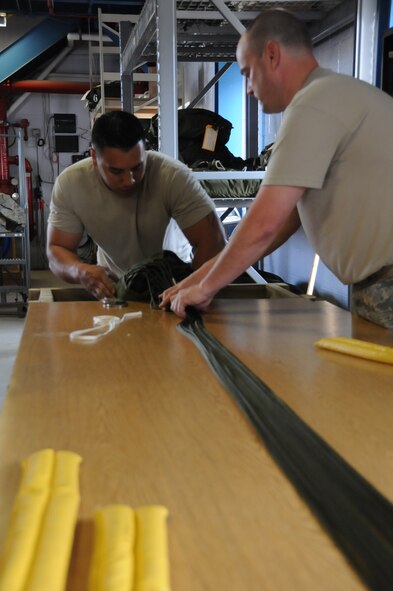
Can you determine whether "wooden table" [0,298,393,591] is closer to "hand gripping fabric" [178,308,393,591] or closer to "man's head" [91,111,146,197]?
"hand gripping fabric" [178,308,393,591]

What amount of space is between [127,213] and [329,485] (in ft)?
6.50

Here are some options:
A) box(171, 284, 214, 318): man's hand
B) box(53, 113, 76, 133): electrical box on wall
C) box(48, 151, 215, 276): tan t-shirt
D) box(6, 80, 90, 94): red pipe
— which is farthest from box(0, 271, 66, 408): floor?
box(53, 113, 76, 133): electrical box on wall

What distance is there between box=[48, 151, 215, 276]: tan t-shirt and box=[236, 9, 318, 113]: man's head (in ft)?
2.73

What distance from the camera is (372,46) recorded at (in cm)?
327

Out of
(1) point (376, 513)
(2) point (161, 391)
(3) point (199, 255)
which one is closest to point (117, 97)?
(3) point (199, 255)

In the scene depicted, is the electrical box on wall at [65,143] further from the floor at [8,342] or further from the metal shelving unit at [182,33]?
the metal shelving unit at [182,33]

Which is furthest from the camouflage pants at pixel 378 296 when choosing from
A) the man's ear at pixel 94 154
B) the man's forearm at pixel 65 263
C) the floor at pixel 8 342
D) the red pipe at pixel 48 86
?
the red pipe at pixel 48 86

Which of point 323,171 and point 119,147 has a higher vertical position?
point 119,147

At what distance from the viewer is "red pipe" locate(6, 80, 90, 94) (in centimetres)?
1069

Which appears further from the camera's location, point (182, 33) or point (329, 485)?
point (182, 33)

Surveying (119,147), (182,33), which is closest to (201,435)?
(119,147)

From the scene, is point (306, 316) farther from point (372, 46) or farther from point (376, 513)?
point (372, 46)

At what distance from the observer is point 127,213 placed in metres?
2.63

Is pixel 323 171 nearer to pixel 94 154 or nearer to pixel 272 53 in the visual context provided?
pixel 272 53
